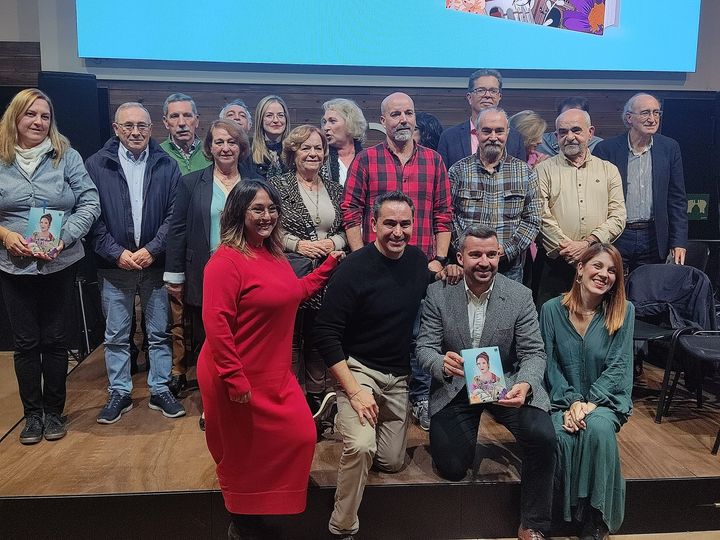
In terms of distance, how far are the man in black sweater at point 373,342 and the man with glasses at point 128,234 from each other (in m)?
1.12

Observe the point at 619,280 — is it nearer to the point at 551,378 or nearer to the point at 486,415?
the point at 551,378

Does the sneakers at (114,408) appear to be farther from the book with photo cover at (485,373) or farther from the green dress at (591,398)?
the green dress at (591,398)

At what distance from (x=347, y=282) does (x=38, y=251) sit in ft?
4.44

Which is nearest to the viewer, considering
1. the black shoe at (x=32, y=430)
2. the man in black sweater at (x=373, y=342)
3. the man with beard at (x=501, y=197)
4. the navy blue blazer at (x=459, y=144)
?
the man in black sweater at (x=373, y=342)

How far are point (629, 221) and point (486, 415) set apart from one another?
1437 mm

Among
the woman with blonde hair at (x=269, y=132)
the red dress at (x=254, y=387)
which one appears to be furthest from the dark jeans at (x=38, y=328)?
the woman with blonde hair at (x=269, y=132)

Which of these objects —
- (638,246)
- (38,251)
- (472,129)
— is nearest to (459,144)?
(472,129)

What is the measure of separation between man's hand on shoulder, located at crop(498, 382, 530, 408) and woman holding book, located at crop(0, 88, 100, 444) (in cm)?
199

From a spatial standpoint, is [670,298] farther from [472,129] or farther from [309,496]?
[309,496]

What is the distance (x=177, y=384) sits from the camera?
12.3 feet

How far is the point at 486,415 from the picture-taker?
3547 millimetres

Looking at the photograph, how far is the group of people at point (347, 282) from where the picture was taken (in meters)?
2.46

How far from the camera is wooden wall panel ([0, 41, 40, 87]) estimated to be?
5.56 m

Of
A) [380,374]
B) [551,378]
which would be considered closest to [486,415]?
[551,378]
